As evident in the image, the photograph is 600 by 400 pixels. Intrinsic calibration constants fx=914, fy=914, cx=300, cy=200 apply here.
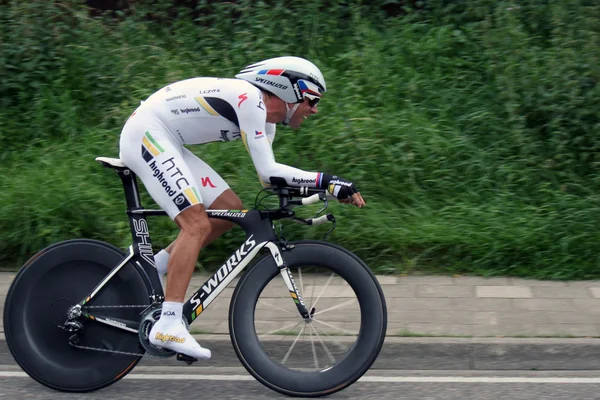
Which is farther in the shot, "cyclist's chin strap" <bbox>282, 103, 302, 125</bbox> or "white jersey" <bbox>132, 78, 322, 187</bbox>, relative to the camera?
"cyclist's chin strap" <bbox>282, 103, 302, 125</bbox>

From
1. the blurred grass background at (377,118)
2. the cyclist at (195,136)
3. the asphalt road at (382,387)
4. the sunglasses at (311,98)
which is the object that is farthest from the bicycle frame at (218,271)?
the blurred grass background at (377,118)

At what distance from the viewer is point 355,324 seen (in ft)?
16.1

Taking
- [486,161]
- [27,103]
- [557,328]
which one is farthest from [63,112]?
[557,328]

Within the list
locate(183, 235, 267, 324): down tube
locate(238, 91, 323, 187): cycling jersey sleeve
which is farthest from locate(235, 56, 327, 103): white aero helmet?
locate(183, 235, 267, 324): down tube

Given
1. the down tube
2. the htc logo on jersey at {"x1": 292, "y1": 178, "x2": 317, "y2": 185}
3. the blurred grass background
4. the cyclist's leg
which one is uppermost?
the htc logo on jersey at {"x1": 292, "y1": 178, "x2": 317, "y2": 185}

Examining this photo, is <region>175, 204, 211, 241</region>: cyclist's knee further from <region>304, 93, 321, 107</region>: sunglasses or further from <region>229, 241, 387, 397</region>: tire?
<region>304, 93, 321, 107</region>: sunglasses

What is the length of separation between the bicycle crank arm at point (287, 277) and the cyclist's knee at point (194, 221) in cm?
36

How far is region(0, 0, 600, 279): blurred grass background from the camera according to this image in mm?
7172

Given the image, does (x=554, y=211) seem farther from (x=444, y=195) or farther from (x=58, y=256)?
(x=58, y=256)

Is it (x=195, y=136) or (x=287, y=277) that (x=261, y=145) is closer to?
(x=195, y=136)

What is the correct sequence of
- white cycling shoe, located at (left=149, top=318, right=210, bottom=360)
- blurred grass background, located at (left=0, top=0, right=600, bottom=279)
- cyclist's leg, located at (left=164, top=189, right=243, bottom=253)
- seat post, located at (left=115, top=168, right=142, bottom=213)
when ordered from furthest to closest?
blurred grass background, located at (left=0, top=0, right=600, bottom=279), cyclist's leg, located at (left=164, top=189, right=243, bottom=253), seat post, located at (left=115, top=168, right=142, bottom=213), white cycling shoe, located at (left=149, top=318, right=210, bottom=360)

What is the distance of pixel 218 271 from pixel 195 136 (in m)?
0.75

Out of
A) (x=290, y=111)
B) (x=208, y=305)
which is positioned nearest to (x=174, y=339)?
(x=208, y=305)

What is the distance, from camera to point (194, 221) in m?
4.86
